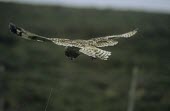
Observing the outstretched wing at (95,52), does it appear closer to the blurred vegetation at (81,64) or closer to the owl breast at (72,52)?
the owl breast at (72,52)

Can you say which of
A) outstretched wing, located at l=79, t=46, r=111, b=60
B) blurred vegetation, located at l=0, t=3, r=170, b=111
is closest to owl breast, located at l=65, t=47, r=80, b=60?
outstretched wing, located at l=79, t=46, r=111, b=60

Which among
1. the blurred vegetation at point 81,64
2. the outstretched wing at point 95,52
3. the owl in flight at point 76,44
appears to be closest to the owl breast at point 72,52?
the owl in flight at point 76,44

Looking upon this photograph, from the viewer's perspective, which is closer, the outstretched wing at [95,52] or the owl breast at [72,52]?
the outstretched wing at [95,52]

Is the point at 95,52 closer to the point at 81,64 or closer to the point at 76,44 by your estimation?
the point at 76,44

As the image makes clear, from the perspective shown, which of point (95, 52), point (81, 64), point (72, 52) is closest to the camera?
point (95, 52)

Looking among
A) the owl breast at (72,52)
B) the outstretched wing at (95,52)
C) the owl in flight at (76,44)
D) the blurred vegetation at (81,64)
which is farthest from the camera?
the blurred vegetation at (81,64)

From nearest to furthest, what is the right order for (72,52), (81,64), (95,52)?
(95,52)
(72,52)
(81,64)

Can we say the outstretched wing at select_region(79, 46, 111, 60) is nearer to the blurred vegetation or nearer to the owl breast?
the owl breast

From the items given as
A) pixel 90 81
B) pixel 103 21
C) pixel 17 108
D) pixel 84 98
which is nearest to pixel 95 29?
pixel 103 21

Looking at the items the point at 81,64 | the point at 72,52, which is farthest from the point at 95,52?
the point at 81,64
